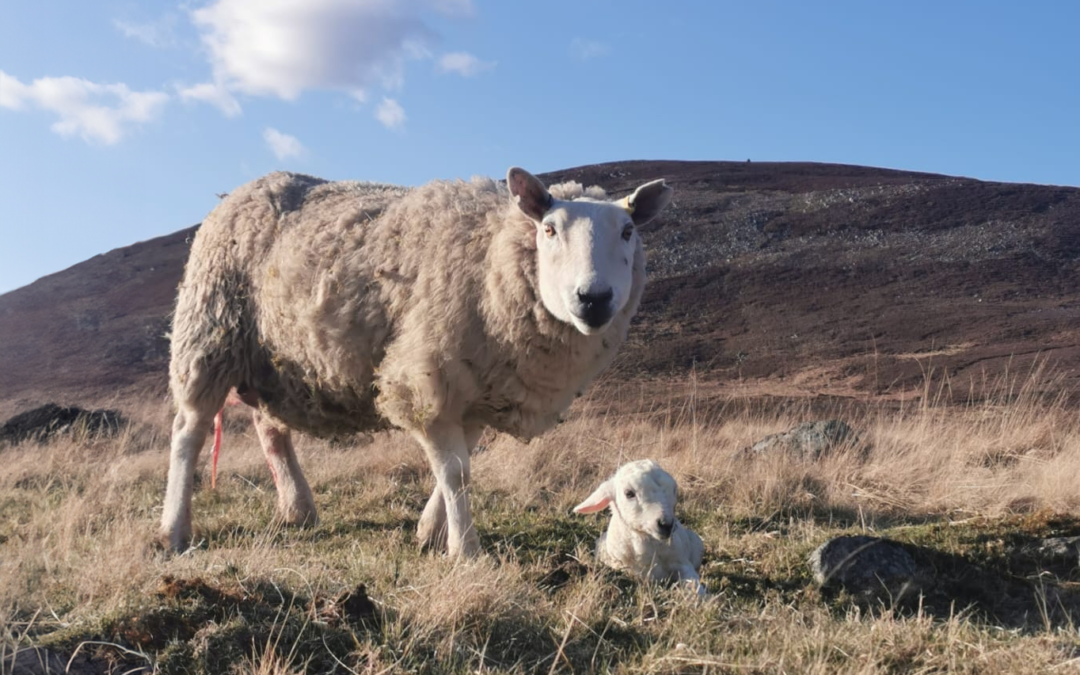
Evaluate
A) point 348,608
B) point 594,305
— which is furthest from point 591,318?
point 348,608

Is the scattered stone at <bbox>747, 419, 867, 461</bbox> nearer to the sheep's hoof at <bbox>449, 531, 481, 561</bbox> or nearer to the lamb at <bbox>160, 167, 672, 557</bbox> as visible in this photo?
the lamb at <bbox>160, 167, 672, 557</bbox>

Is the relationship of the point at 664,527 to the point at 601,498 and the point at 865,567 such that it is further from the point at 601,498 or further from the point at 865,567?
the point at 865,567

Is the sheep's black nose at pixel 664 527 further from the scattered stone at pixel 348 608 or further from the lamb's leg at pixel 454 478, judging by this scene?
the scattered stone at pixel 348 608

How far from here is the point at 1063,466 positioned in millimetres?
5664

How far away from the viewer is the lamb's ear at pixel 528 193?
14.4ft

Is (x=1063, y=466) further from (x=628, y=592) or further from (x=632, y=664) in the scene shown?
(x=632, y=664)

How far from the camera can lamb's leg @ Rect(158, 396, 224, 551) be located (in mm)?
5184

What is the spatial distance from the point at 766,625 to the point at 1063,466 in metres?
3.46

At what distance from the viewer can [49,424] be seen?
11281 mm

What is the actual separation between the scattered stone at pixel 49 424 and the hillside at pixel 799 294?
34.2ft

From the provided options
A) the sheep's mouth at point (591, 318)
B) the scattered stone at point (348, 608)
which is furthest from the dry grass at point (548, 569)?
the sheep's mouth at point (591, 318)

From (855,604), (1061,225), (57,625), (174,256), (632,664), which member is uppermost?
(174,256)

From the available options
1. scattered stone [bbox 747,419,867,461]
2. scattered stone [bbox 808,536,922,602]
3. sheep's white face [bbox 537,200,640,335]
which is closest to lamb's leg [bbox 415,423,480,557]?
sheep's white face [bbox 537,200,640,335]

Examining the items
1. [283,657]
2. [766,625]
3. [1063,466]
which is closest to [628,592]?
[766,625]
